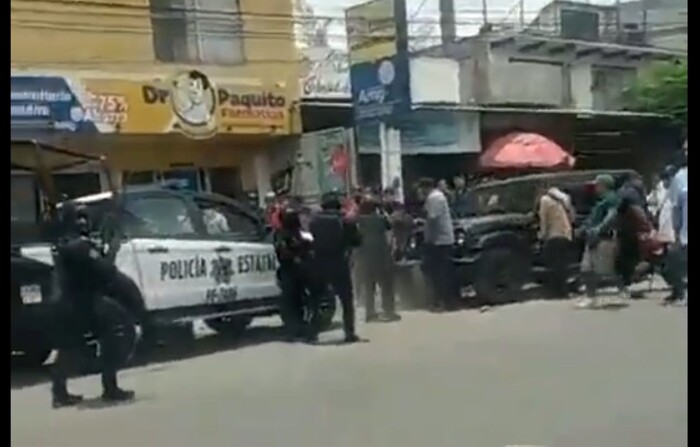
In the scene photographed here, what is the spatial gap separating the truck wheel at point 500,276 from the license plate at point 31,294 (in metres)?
0.86

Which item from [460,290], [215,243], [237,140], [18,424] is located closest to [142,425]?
[18,424]

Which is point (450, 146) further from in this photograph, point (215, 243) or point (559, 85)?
point (215, 243)

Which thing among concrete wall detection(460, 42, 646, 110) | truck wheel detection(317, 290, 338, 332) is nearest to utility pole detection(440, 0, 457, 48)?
concrete wall detection(460, 42, 646, 110)

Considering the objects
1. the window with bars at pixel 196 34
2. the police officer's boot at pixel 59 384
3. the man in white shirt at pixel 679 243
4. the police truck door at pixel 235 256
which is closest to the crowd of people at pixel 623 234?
the man in white shirt at pixel 679 243

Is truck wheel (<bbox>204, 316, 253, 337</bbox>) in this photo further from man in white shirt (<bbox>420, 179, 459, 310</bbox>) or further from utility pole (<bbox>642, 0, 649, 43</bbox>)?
utility pole (<bbox>642, 0, 649, 43</bbox>)

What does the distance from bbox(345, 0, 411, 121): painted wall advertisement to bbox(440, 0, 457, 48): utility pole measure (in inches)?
3.4

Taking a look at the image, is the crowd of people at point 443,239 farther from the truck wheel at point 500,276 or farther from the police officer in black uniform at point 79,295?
the police officer in black uniform at point 79,295

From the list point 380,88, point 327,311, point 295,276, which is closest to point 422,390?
point 327,311

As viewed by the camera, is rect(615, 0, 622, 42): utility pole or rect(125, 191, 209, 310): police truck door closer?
rect(125, 191, 209, 310): police truck door

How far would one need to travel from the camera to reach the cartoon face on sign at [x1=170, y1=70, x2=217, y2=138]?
172cm

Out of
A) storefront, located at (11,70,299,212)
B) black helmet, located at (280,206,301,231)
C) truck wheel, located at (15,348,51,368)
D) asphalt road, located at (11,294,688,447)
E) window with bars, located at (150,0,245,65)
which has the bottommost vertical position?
asphalt road, located at (11,294,688,447)

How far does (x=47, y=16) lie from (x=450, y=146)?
0.78 meters

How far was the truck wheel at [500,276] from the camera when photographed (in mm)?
2084

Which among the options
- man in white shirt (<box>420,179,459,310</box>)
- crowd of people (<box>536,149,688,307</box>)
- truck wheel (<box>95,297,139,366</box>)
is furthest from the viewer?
crowd of people (<box>536,149,688,307</box>)
